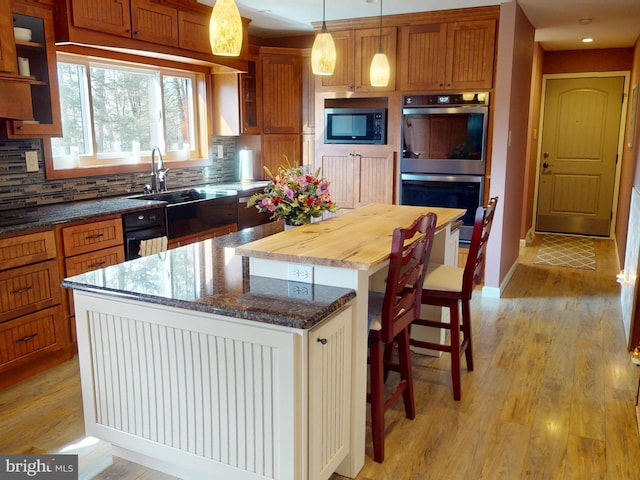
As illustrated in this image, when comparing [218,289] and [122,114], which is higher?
[122,114]

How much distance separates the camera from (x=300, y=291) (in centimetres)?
199

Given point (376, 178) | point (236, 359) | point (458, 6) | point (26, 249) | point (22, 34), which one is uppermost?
point (458, 6)

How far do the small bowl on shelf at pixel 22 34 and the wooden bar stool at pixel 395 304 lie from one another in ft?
8.43

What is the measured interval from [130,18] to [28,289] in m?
1.92

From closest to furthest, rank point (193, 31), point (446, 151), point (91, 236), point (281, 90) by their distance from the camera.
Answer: point (91, 236) < point (193, 31) < point (446, 151) < point (281, 90)

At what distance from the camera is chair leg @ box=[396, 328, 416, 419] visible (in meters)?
2.55

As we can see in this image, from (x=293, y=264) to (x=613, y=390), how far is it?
2.08 metres

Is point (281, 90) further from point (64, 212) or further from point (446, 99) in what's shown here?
point (64, 212)

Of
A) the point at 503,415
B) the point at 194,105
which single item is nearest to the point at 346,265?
the point at 503,415

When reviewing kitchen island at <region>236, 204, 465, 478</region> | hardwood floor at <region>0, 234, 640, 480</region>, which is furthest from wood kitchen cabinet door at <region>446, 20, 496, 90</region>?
kitchen island at <region>236, 204, 465, 478</region>

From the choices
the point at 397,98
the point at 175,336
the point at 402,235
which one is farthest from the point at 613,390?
the point at 397,98

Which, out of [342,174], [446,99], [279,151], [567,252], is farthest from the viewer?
[567,252]

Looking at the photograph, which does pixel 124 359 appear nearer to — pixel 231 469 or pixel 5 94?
pixel 231 469

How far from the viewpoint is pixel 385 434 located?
2.55 m
